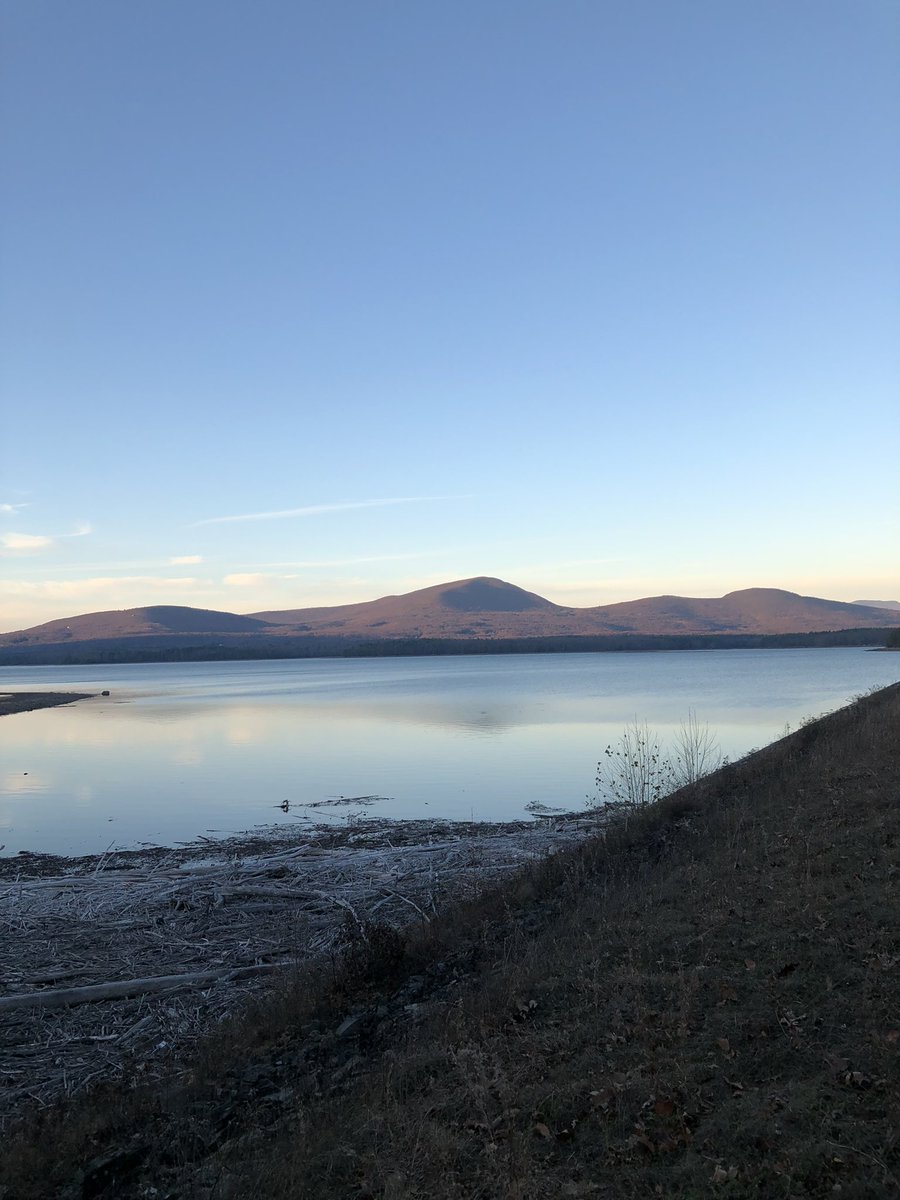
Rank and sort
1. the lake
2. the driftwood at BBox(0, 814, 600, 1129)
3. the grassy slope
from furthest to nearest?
1. the lake
2. the driftwood at BBox(0, 814, 600, 1129)
3. the grassy slope

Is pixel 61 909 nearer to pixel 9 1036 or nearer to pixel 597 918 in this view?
pixel 9 1036

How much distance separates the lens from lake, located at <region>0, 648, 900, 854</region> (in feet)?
71.8

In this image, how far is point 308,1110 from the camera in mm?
6012

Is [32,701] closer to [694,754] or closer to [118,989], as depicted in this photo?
[694,754]

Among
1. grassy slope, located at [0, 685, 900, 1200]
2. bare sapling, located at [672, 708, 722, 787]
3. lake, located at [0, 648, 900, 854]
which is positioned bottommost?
lake, located at [0, 648, 900, 854]

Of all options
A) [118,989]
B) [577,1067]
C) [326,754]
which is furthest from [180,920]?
[326,754]

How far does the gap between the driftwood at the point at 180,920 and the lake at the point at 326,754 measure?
3014 mm

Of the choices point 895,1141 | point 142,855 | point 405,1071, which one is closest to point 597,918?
point 405,1071

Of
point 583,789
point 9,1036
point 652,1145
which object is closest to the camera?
point 652,1145

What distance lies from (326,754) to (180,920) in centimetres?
2167

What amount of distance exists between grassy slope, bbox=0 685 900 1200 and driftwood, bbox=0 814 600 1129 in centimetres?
120

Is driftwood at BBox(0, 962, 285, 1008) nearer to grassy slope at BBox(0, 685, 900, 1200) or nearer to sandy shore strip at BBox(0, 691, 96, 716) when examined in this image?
grassy slope at BBox(0, 685, 900, 1200)

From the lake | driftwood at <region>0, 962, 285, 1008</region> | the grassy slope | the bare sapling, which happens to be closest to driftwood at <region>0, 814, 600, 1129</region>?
driftwood at <region>0, 962, 285, 1008</region>

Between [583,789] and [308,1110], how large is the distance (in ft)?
60.0
